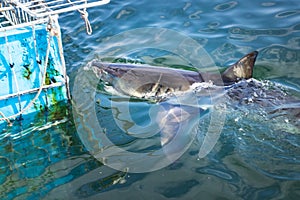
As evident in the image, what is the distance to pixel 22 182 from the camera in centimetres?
319

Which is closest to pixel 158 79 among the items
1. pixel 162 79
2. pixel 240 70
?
pixel 162 79

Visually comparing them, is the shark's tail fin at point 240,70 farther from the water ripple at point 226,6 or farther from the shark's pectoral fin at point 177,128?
the water ripple at point 226,6

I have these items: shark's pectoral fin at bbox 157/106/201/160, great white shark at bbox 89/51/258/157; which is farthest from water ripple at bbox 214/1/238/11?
shark's pectoral fin at bbox 157/106/201/160

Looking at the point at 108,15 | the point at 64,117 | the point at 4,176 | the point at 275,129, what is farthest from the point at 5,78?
the point at 108,15

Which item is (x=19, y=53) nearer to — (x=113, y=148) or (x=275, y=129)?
(x=113, y=148)

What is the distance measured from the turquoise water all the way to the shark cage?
26cm

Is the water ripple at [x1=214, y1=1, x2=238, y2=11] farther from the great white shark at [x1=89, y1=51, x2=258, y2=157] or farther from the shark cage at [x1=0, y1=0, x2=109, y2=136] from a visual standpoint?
the shark cage at [x1=0, y1=0, x2=109, y2=136]

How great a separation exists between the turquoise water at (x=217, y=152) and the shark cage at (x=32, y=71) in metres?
0.26

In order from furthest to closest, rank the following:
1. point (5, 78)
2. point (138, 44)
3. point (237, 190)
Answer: point (138, 44) → point (5, 78) → point (237, 190)

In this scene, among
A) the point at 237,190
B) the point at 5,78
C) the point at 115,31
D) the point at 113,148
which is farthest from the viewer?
the point at 115,31

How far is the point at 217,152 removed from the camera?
3.40 m

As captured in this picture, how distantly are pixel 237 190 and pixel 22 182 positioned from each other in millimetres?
1639

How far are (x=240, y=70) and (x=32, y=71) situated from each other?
2.06 meters

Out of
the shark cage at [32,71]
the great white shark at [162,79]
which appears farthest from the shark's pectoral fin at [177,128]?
the shark cage at [32,71]
